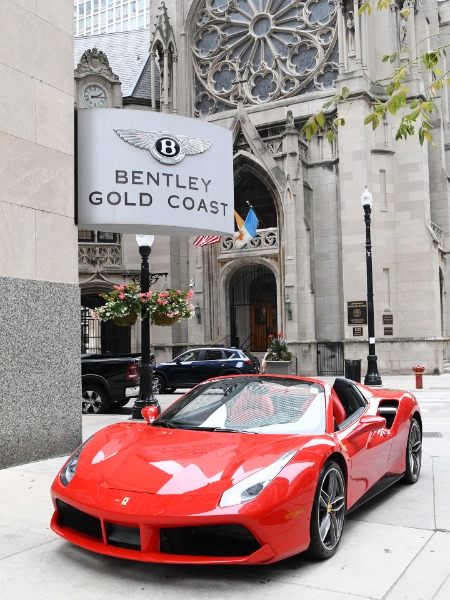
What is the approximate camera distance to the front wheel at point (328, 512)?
4250mm

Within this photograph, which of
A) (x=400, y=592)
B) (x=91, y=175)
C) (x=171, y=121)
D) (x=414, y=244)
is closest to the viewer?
(x=400, y=592)

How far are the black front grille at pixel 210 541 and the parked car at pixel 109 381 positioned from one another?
10.3 metres

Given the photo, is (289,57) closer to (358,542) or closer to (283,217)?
(283,217)

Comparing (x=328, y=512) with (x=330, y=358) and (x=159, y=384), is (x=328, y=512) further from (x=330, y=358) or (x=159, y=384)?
(x=330, y=358)

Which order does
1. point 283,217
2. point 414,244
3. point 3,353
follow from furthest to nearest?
point 283,217
point 414,244
point 3,353

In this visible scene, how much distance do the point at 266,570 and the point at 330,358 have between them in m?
23.5

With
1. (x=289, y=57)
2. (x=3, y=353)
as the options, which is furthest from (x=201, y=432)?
(x=289, y=57)

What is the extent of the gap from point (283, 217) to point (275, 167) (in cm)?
223

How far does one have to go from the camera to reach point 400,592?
3.84m

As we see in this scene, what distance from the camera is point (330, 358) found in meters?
27.3

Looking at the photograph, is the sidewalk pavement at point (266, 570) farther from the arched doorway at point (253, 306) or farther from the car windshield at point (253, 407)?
the arched doorway at point (253, 306)

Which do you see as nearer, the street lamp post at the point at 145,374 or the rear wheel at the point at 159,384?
the street lamp post at the point at 145,374

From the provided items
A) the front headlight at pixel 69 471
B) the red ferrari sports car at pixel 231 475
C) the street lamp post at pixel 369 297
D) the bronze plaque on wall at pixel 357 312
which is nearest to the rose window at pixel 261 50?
the bronze plaque on wall at pixel 357 312

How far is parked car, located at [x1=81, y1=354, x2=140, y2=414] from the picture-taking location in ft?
46.1
